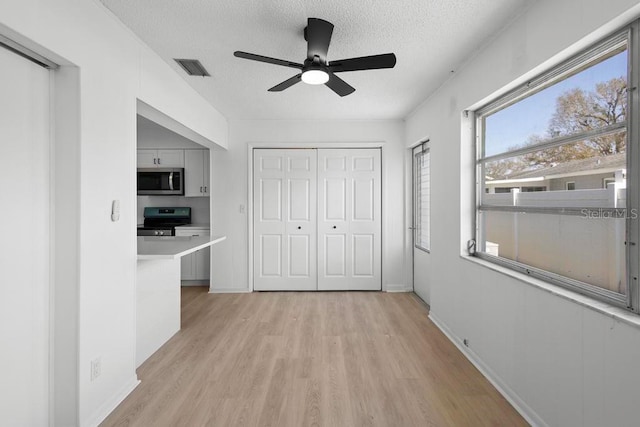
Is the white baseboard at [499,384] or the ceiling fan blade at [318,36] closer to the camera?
the white baseboard at [499,384]

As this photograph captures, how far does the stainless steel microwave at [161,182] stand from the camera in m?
4.85

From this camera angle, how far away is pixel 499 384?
2195 millimetres

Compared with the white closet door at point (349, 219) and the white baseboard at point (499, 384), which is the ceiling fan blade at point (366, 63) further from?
the white closet door at point (349, 219)

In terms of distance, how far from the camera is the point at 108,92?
2.00 meters

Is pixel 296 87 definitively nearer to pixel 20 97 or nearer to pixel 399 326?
pixel 20 97

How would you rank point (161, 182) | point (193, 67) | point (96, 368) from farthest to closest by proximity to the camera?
1. point (161, 182)
2. point (193, 67)
3. point (96, 368)

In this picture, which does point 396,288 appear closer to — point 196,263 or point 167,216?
point 196,263

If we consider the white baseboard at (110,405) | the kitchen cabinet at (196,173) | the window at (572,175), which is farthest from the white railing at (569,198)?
the kitchen cabinet at (196,173)

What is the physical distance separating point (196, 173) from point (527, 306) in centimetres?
454

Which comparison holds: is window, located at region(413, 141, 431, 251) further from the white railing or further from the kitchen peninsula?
the kitchen peninsula

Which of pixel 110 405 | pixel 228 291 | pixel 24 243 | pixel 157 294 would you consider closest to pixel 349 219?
pixel 228 291

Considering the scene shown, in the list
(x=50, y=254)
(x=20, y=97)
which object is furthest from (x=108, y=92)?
(x=50, y=254)

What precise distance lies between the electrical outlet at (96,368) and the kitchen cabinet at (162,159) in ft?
11.7

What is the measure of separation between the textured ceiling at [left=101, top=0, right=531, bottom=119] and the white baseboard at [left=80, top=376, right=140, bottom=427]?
2.44m
